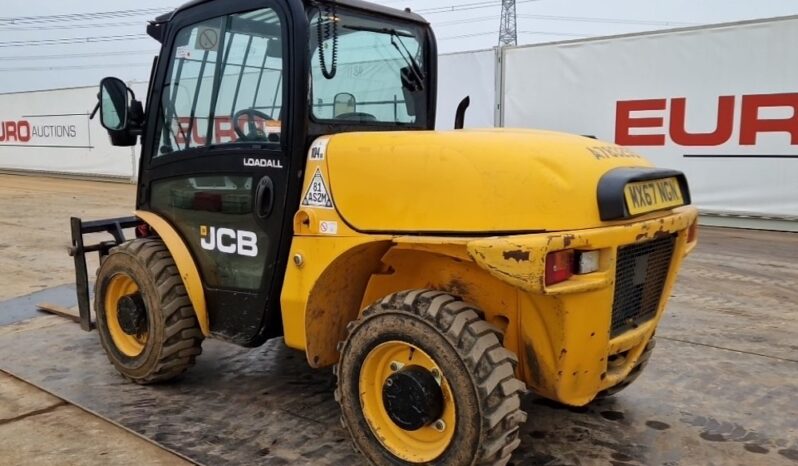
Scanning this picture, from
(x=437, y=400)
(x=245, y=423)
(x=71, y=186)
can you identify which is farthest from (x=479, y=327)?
(x=71, y=186)

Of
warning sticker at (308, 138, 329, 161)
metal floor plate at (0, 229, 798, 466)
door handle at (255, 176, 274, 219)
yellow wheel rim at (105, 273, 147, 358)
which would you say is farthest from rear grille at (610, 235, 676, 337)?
yellow wheel rim at (105, 273, 147, 358)

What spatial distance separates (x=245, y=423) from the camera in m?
3.67

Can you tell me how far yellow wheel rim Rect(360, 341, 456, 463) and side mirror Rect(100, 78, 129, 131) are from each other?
Answer: 223 centimetres

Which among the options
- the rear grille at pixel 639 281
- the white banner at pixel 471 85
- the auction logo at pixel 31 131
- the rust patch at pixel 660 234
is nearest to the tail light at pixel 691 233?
the rear grille at pixel 639 281

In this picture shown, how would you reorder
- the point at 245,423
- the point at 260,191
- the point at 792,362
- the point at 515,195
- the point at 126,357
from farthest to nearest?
the point at 792,362
the point at 126,357
the point at 245,423
the point at 260,191
the point at 515,195

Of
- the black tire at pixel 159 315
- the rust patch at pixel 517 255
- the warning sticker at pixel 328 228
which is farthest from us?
the black tire at pixel 159 315

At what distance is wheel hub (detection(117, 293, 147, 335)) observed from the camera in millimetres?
4059

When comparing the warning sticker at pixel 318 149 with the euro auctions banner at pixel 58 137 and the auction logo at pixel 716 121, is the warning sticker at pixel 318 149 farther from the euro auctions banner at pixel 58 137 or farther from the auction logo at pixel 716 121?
the euro auctions banner at pixel 58 137

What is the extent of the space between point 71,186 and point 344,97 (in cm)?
1693

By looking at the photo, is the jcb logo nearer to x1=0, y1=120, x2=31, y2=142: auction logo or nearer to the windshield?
the windshield

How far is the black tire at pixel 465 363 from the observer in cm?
264

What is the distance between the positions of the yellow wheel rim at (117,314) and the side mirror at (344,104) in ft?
5.69

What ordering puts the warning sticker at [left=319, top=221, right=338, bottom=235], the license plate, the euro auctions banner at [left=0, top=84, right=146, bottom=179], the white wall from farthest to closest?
the euro auctions banner at [left=0, top=84, right=146, bottom=179] → the white wall → the warning sticker at [left=319, top=221, right=338, bottom=235] → the license plate

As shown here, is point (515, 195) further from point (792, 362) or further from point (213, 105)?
point (792, 362)
